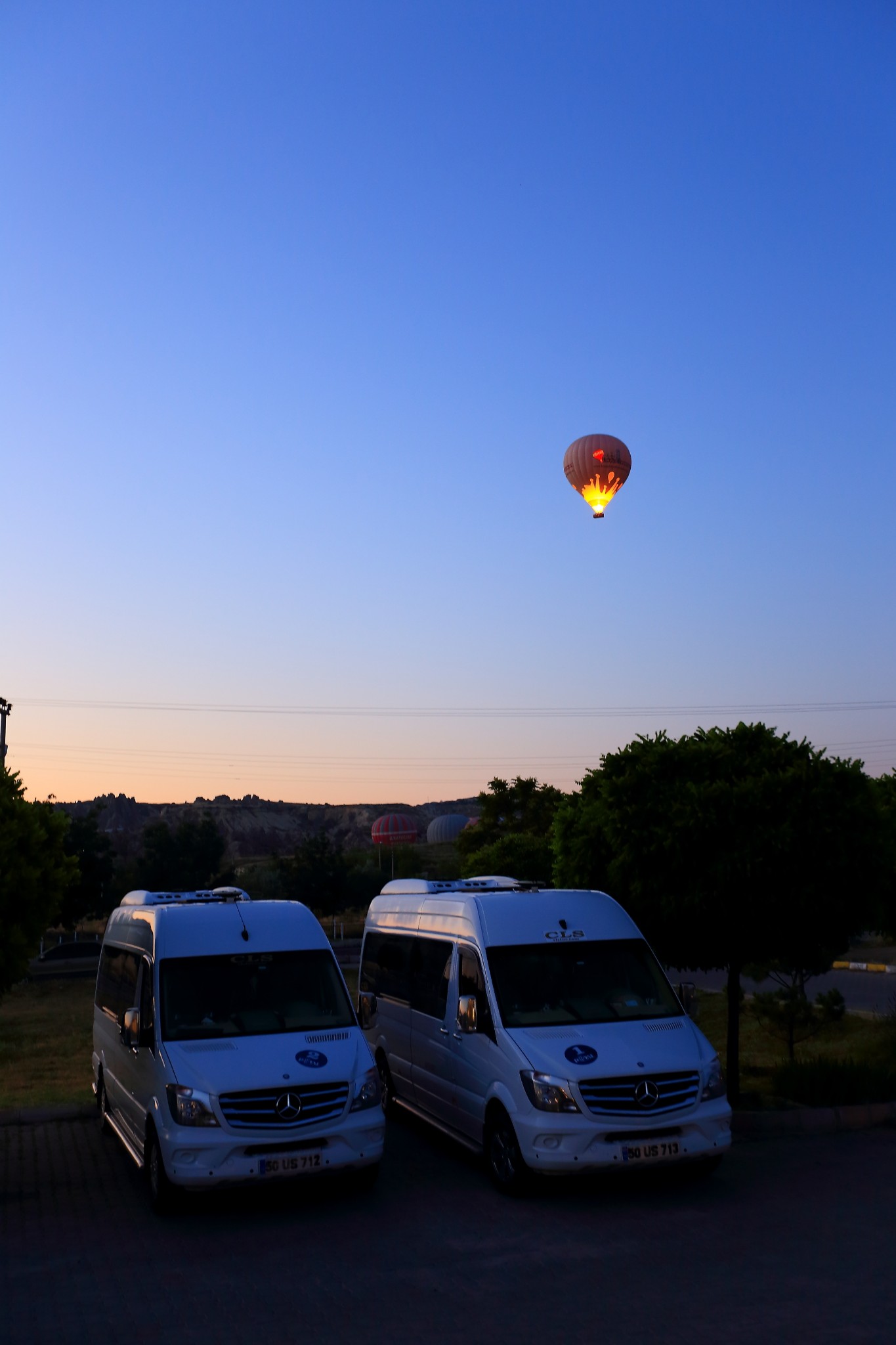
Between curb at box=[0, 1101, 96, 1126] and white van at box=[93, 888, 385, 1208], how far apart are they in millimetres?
2203

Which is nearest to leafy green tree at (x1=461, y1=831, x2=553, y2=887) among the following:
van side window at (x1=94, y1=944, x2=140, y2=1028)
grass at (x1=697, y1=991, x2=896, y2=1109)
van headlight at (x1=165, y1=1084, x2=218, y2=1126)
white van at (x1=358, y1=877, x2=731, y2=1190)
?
grass at (x1=697, y1=991, x2=896, y2=1109)

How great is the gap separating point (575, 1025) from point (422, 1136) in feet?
10.9

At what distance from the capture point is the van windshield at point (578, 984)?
10359 millimetres

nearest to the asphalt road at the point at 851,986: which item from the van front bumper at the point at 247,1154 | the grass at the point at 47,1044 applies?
the grass at the point at 47,1044

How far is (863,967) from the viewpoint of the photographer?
37.4 m

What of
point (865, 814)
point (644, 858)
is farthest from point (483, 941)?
point (865, 814)

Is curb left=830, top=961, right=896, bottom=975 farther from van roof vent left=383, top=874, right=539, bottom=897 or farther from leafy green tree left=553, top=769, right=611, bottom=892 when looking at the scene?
van roof vent left=383, top=874, right=539, bottom=897

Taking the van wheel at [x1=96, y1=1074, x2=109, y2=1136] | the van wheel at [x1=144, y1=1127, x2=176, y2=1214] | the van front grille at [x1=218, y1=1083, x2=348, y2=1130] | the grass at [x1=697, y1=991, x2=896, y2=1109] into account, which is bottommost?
the grass at [x1=697, y1=991, x2=896, y2=1109]

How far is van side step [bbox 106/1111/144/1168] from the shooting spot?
10.0m

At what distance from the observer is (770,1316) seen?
6.82 meters

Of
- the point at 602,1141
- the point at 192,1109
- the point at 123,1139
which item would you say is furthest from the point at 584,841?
the point at 192,1109

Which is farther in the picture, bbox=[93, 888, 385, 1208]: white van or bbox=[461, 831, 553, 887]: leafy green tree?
bbox=[461, 831, 553, 887]: leafy green tree

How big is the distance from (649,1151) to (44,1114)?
7944 millimetres

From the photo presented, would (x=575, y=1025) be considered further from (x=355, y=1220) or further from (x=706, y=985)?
(x=706, y=985)
